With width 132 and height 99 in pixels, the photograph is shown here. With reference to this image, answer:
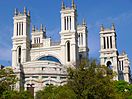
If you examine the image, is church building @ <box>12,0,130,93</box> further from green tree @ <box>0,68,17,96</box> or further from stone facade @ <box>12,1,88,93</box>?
green tree @ <box>0,68,17,96</box>

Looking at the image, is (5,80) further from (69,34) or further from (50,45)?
(50,45)

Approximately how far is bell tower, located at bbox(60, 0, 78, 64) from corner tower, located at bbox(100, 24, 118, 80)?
11.4m

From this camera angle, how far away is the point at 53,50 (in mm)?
93625

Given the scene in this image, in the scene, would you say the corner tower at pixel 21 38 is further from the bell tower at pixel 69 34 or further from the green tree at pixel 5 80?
the green tree at pixel 5 80

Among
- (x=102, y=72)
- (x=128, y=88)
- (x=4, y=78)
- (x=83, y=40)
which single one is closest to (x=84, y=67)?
(x=102, y=72)

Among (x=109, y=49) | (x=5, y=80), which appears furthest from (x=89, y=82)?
(x=109, y=49)

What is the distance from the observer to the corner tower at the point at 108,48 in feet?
323

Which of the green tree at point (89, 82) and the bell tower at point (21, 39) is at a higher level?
the bell tower at point (21, 39)

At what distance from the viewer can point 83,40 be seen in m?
105

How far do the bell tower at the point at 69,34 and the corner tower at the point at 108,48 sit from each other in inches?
448

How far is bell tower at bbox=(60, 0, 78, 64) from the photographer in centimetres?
8962

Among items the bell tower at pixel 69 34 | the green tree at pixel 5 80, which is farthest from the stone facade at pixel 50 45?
the green tree at pixel 5 80

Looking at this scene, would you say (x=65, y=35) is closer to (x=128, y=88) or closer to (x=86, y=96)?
(x=128, y=88)

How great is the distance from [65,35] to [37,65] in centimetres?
1536
